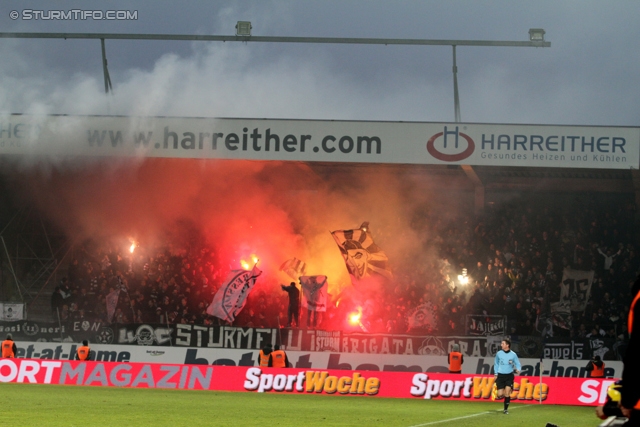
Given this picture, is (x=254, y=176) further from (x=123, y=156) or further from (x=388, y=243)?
(x=123, y=156)

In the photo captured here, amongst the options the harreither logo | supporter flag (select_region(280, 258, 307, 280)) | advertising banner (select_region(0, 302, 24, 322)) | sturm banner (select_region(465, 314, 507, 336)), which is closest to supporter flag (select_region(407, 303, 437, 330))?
sturm banner (select_region(465, 314, 507, 336))

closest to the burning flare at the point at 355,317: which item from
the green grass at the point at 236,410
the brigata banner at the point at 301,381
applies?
the brigata banner at the point at 301,381

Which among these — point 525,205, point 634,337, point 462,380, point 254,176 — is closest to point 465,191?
point 525,205

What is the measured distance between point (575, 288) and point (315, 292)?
28.7 ft

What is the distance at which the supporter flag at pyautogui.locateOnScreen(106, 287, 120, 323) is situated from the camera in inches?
1128

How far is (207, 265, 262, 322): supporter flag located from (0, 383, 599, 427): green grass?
8099mm

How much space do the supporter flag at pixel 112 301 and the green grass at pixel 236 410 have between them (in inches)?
313

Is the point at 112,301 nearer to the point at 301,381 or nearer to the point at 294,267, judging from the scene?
the point at 294,267

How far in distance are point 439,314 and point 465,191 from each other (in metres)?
Result: 6.16

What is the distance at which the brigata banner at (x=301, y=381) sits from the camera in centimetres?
1956

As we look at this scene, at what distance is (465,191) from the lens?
1225 inches

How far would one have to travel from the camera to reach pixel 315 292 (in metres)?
28.6

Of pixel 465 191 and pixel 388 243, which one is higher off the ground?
pixel 465 191

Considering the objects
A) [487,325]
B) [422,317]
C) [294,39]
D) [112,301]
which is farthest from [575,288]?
[112,301]
